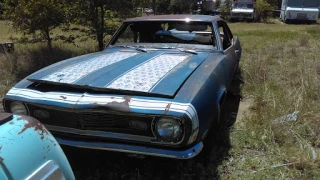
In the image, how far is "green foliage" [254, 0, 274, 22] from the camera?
76.4ft

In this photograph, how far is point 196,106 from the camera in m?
2.31

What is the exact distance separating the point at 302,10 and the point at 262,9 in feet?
13.1

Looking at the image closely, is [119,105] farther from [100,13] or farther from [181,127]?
[100,13]

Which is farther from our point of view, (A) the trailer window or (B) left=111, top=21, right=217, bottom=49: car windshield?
(A) the trailer window

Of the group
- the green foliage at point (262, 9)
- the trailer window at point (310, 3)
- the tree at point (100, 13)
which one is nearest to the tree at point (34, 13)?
the tree at point (100, 13)

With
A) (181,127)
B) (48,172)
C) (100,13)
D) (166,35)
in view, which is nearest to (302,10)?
(100,13)

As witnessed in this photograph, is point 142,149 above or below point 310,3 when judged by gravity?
below

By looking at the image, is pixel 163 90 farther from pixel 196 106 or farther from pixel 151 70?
pixel 151 70

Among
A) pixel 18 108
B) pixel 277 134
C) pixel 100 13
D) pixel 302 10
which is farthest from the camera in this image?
pixel 302 10

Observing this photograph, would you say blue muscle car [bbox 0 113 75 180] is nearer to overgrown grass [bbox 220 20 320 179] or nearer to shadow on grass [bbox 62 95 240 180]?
shadow on grass [bbox 62 95 240 180]

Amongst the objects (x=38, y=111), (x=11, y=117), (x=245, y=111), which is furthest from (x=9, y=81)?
(x=11, y=117)

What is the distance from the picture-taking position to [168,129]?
2291 millimetres

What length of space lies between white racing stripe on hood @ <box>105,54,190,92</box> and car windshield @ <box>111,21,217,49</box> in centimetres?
55

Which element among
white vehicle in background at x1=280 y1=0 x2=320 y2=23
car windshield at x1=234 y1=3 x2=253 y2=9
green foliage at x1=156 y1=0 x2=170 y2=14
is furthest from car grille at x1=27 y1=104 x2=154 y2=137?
green foliage at x1=156 y1=0 x2=170 y2=14
